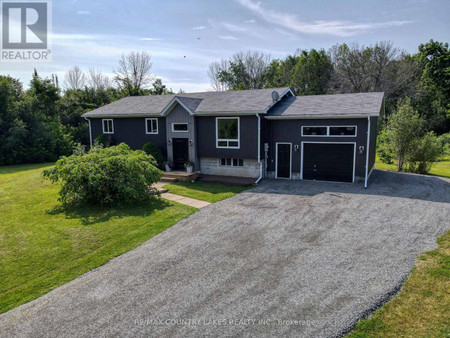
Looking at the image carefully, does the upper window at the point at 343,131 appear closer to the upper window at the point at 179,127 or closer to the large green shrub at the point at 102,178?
the upper window at the point at 179,127

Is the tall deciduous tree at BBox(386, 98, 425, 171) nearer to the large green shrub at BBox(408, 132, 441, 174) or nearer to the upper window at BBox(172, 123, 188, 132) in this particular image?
the large green shrub at BBox(408, 132, 441, 174)

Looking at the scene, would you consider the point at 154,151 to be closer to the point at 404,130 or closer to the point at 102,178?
the point at 102,178

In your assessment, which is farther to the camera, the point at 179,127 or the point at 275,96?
the point at 179,127

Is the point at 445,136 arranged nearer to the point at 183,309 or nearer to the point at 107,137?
the point at 107,137

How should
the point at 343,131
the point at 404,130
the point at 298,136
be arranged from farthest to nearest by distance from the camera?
the point at 404,130, the point at 298,136, the point at 343,131

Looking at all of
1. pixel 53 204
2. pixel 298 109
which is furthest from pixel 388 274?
pixel 53 204

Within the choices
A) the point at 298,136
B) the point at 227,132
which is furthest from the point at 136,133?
the point at 298,136

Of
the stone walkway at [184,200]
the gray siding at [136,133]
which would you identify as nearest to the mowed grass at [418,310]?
the stone walkway at [184,200]
